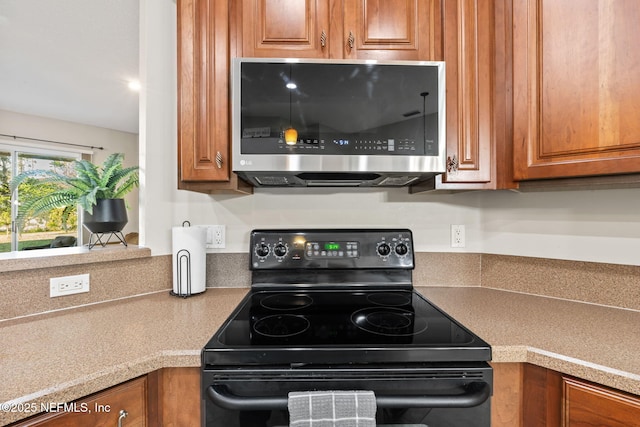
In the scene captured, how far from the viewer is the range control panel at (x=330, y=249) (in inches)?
53.1

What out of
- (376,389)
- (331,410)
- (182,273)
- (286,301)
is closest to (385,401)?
(376,389)

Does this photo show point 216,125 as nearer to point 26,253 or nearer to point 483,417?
point 26,253

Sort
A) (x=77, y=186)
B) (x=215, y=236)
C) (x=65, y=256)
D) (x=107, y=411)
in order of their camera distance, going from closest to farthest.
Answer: (x=107, y=411), (x=65, y=256), (x=77, y=186), (x=215, y=236)

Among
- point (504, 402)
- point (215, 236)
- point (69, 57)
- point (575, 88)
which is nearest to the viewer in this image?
point (504, 402)

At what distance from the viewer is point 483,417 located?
0.79 metres

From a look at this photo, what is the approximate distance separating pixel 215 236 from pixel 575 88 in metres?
1.53

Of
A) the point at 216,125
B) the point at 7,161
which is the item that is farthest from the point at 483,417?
the point at 7,161

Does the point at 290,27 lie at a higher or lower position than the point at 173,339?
higher

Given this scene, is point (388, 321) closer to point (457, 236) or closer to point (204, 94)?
point (457, 236)

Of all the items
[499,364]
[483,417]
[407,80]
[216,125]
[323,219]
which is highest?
[407,80]

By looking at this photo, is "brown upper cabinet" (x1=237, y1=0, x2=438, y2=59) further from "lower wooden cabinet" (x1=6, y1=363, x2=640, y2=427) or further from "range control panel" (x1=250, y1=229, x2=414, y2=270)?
"lower wooden cabinet" (x1=6, y1=363, x2=640, y2=427)

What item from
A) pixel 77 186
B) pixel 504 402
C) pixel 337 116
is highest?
pixel 337 116

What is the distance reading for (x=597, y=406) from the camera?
70cm

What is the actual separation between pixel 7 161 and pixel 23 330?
14.6 feet
